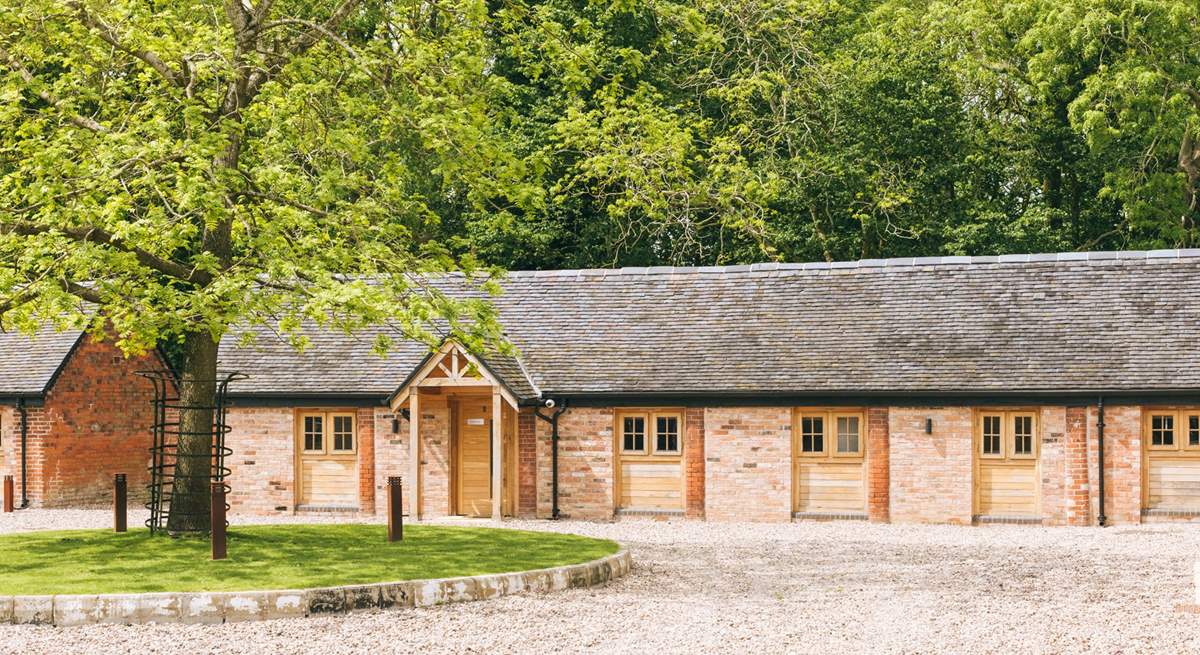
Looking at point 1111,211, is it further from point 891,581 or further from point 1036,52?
point 891,581

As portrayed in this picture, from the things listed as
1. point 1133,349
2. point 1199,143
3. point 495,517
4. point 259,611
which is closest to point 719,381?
point 495,517

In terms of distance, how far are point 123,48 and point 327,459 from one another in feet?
37.6

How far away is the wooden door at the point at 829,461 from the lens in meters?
25.3

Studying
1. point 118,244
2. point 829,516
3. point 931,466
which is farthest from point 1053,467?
point 118,244

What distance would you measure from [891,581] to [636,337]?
10.9 meters

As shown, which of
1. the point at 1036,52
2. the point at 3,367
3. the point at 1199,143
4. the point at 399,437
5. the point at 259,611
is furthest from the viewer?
the point at 1036,52

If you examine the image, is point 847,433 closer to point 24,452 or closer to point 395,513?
point 395,513

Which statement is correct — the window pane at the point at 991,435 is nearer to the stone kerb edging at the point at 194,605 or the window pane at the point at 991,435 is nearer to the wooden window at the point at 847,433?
the wooden window at the point at 847,433

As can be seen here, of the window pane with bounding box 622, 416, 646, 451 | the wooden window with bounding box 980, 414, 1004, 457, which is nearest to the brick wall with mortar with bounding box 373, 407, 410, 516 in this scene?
the window pane with bounding box 622, 416, 646, 451

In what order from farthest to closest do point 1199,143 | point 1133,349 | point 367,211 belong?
point 1199,143
point 1133,349
point 367,211

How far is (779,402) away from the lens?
82.7 ft

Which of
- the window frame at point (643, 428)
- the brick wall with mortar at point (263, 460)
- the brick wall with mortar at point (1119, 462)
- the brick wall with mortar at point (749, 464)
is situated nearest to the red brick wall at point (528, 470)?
the window frame at point (643, 428)

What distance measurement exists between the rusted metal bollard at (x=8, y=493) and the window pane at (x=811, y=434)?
15307 millimetres

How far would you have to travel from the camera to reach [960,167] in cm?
3659
